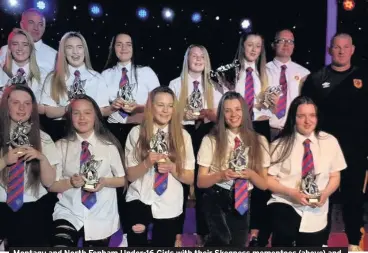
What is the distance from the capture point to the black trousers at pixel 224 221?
174 inches

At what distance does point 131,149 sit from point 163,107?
0.40 meters

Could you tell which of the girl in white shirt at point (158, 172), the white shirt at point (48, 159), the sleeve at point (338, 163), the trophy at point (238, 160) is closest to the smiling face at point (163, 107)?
the girl in white shirt at point (158, 172)

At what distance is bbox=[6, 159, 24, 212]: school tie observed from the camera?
4332 millimetres

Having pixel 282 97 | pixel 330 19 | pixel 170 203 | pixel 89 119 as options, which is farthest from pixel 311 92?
pixel 89 119

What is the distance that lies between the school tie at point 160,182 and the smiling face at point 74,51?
114 centimetres

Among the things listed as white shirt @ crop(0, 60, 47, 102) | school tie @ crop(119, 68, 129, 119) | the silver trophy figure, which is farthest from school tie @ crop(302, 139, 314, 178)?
white shirt @ crop(0, 60, 47, 102)

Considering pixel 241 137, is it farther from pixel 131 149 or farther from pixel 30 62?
pixel 30 62

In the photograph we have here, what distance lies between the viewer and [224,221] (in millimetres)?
4434

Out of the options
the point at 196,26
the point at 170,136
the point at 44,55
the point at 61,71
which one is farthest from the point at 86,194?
the point at 196,26

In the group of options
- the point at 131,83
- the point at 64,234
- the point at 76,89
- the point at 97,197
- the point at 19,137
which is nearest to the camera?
the point at 64,234

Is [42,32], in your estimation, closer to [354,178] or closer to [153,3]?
[153,3]

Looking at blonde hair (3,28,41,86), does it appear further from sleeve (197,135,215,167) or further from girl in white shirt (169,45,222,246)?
sleeve (197,135,215,167)

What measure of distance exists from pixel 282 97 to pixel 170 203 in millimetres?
1311

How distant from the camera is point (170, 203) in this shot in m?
4.47
